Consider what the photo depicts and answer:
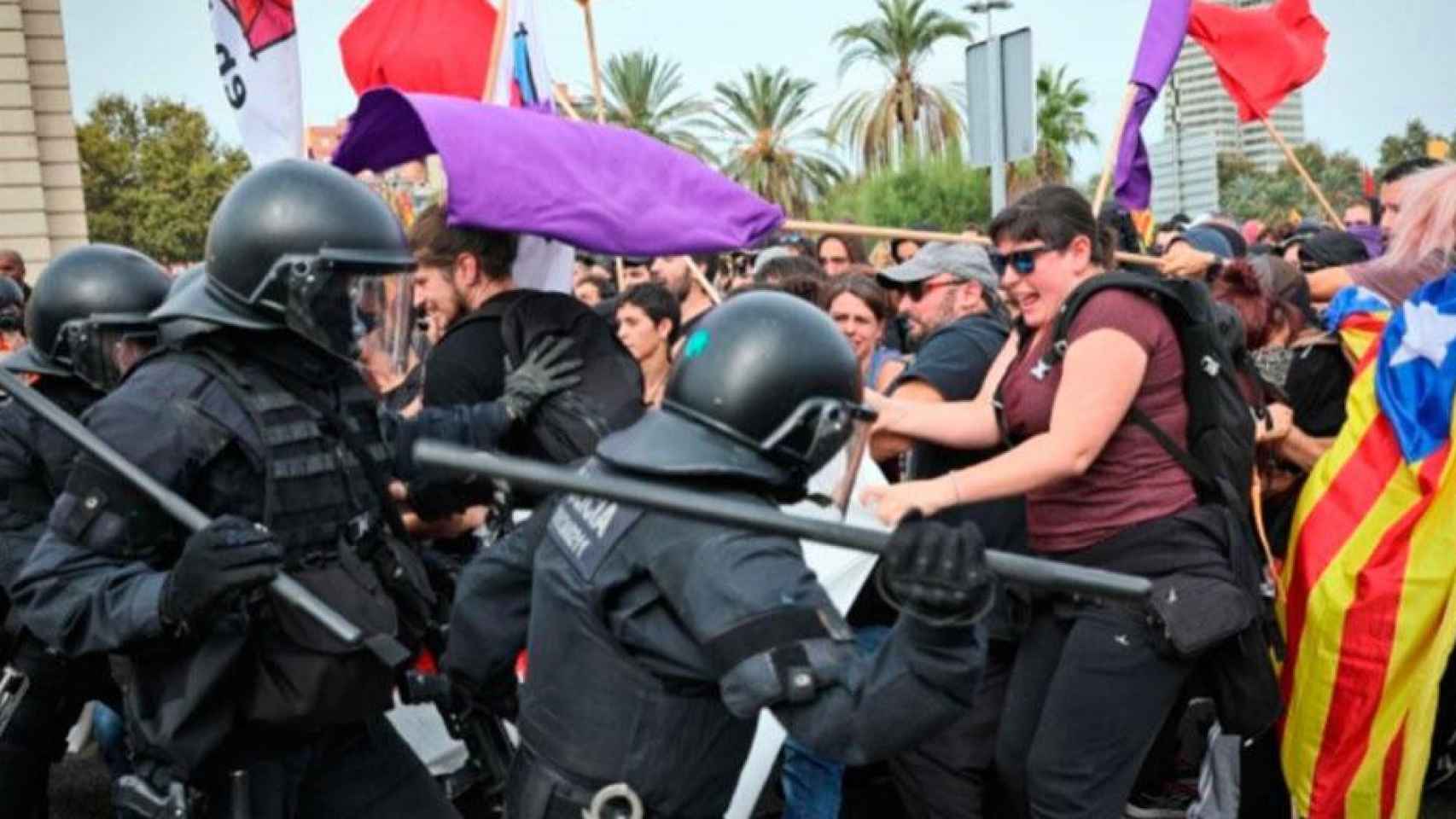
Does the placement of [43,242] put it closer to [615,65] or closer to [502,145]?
[502,145]

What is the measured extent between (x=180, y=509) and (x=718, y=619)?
107cm

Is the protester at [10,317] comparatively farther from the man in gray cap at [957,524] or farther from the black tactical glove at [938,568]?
the black tactical glove at [938,568]

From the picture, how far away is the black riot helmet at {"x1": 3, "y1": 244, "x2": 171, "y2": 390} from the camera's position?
176 inches

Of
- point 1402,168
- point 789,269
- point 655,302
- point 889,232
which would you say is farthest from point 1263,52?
point 889,232

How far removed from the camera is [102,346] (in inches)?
177

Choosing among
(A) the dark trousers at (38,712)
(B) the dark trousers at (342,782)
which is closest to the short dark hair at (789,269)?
(A) the dark trousers at (38,712)

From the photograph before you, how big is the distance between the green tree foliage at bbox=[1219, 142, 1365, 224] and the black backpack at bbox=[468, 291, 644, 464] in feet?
120

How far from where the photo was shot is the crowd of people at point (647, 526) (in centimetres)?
262

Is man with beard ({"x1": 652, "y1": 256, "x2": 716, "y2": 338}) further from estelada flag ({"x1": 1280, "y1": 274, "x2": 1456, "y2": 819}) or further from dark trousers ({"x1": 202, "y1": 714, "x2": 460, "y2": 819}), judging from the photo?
dark trousers ({"x1": 202, "y1": 714, "x2": 460, "y2": 819})

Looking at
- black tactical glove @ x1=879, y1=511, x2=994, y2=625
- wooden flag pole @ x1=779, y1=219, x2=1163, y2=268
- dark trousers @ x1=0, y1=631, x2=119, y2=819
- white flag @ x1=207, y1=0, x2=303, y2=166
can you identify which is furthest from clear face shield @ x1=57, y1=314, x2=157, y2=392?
black tactical glove @ x1=879, y1=511, x2=994, y2=625

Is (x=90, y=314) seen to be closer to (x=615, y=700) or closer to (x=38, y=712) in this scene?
(x=38, y=712)

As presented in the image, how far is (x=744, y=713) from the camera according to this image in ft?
7.92

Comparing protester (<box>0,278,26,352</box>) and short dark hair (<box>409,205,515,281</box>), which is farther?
protester (<box>0,278,26,352</box>)

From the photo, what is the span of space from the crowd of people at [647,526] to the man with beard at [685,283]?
33.8 inches
